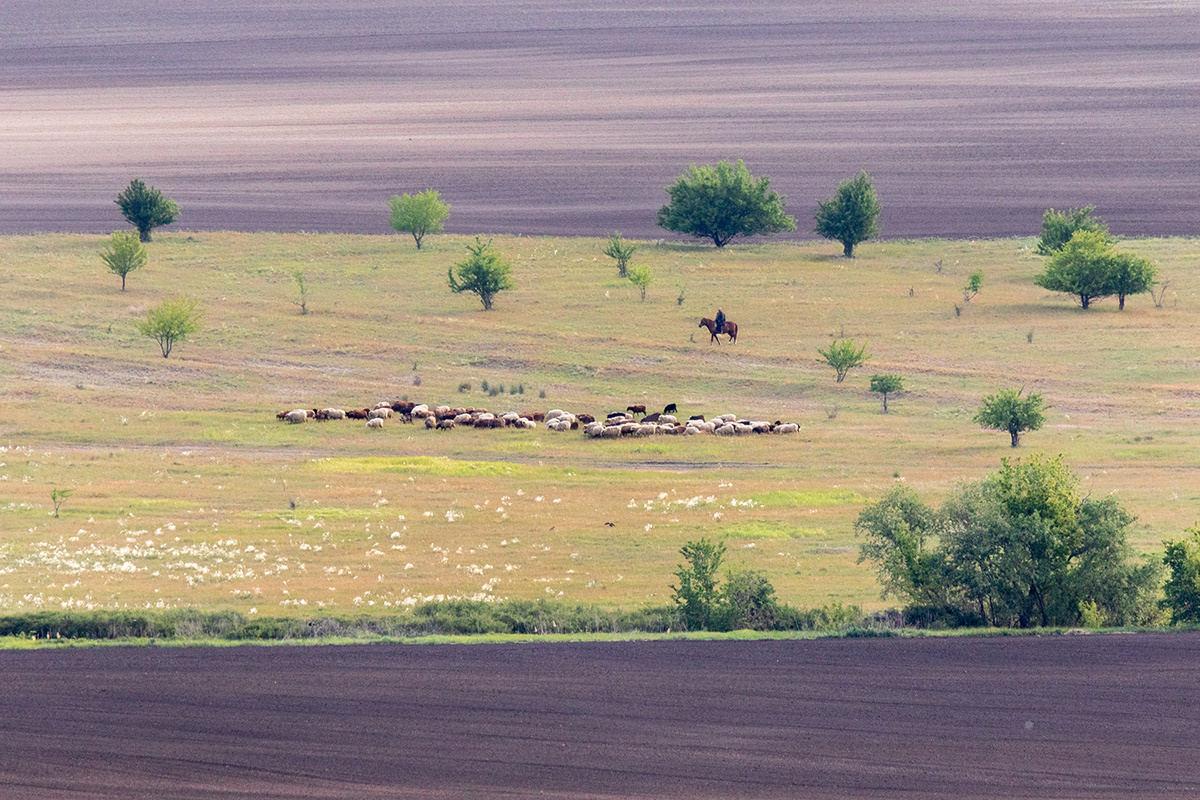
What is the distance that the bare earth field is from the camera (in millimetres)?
112625

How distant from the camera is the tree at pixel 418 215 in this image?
312 ft

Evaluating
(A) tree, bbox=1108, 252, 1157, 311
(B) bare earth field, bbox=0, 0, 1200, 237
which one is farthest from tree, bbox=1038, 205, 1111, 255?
(B) bare earth field, bbox=0, 0, 1200, 237

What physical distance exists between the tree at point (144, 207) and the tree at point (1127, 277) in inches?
2318

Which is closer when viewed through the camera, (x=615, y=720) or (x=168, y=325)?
(x=615, y=720)

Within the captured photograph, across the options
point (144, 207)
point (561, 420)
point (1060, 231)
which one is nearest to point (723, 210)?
point (1060, 231)

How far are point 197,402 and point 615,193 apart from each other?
69.0m

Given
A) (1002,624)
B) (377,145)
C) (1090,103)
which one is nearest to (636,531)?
(1002,624)

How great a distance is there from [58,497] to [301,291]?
37.4 meters

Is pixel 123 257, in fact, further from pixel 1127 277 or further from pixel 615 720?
pixel 615 720

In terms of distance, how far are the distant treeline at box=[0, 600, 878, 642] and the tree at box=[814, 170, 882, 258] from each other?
6328cm

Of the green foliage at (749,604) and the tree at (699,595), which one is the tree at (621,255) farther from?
the green foliage at (749,604)

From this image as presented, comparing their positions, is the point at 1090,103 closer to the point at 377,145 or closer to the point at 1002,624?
the point at 377,145

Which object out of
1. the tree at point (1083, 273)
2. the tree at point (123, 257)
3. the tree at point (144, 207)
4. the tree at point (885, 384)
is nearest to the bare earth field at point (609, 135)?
the tree at point (144, 207)

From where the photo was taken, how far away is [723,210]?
315 ft
